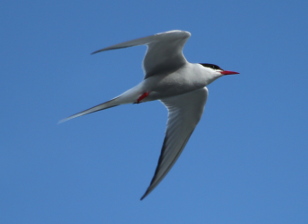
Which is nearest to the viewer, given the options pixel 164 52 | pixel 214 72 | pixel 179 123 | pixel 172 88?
pixel 164 52

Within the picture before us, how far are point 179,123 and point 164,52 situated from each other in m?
1.82

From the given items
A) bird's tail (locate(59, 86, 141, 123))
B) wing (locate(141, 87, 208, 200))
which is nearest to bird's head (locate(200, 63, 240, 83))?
wing (locate(141, 87, 208, 200))

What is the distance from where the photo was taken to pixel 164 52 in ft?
26.1

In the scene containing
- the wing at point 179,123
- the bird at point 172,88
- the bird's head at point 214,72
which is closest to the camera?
the bird at point 172,88

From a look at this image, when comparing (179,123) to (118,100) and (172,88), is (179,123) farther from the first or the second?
(118,100)

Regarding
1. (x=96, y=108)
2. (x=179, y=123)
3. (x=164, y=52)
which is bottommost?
(x=179, y=123)

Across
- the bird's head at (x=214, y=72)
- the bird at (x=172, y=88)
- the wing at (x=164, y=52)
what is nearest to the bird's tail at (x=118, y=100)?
the bird at (x=172, y=88)

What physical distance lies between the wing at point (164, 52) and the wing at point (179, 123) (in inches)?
43.8

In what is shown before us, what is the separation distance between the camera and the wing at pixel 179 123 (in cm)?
905

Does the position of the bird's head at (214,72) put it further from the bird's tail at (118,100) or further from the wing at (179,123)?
the bird's tail at (118,100)

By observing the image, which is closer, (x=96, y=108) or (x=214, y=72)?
(x=96, y=108)

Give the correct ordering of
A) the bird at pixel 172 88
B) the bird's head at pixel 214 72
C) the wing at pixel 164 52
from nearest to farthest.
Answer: the wing at pixel 164 52
the bird at pixel 172 88
the bird's head at pixel 214 72

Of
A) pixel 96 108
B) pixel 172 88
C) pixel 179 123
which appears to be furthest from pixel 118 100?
pixel 179 123

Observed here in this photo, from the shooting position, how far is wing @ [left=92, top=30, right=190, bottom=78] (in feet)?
24.2
